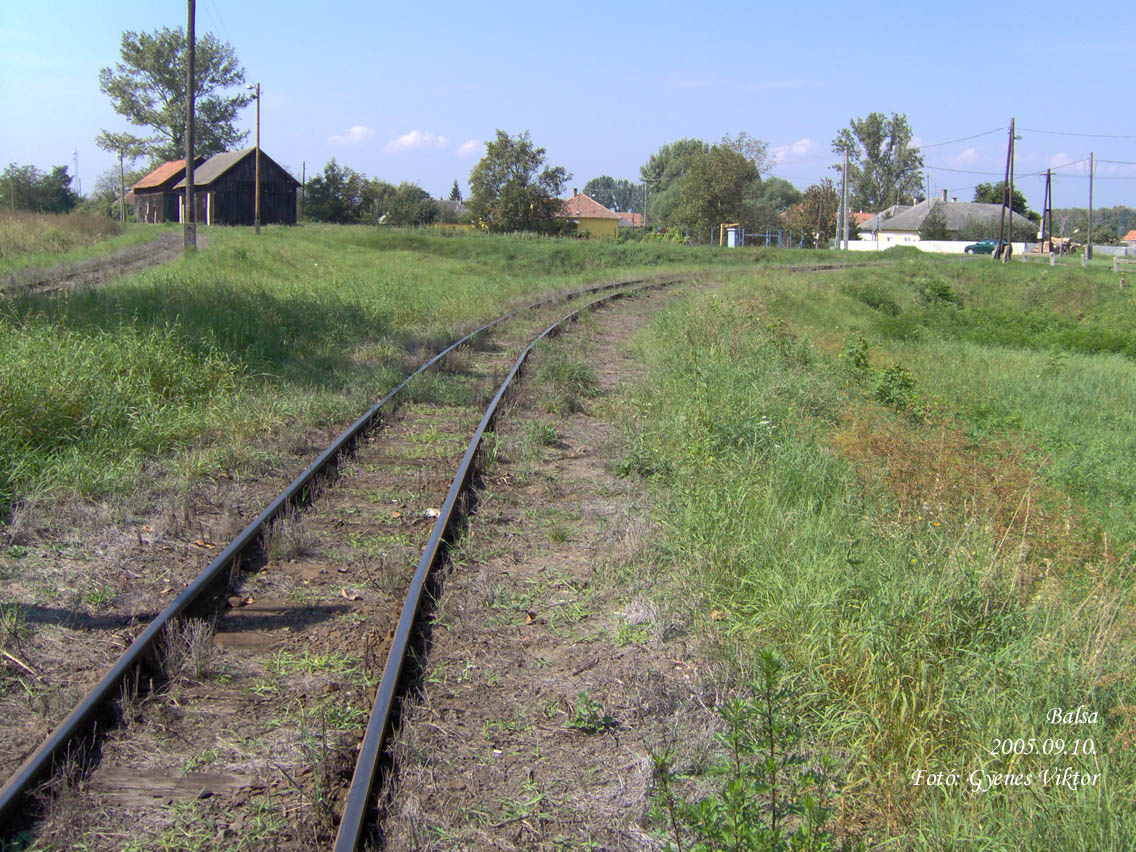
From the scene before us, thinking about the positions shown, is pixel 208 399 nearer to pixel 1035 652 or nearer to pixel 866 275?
pixel 1035 652

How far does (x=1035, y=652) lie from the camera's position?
3.94m

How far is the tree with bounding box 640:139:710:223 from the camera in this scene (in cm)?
10417

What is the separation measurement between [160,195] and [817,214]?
5494cm

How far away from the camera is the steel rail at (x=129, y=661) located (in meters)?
3.04

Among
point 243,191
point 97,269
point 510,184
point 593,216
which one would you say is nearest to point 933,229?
point 593,216

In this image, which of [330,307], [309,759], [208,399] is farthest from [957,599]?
[330,307]

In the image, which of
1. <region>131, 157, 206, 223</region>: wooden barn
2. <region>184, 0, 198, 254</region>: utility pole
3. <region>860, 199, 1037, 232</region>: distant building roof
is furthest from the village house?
Result: <region>184, 0, 198, 254</region>: utility pole

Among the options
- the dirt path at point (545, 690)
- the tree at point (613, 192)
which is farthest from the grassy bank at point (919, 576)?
the tree at point (613, 192)

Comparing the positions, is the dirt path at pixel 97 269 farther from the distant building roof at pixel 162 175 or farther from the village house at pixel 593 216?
the village house at pixel 593 216

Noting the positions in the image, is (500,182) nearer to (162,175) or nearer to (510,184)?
(510,184)

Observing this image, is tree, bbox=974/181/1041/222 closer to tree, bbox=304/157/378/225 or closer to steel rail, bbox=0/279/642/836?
tree, bbox=304/157/378/225

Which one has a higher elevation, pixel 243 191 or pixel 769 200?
pixel 769 200

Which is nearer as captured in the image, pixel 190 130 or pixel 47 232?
pixel 190 130

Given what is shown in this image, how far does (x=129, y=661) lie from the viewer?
3.88m
